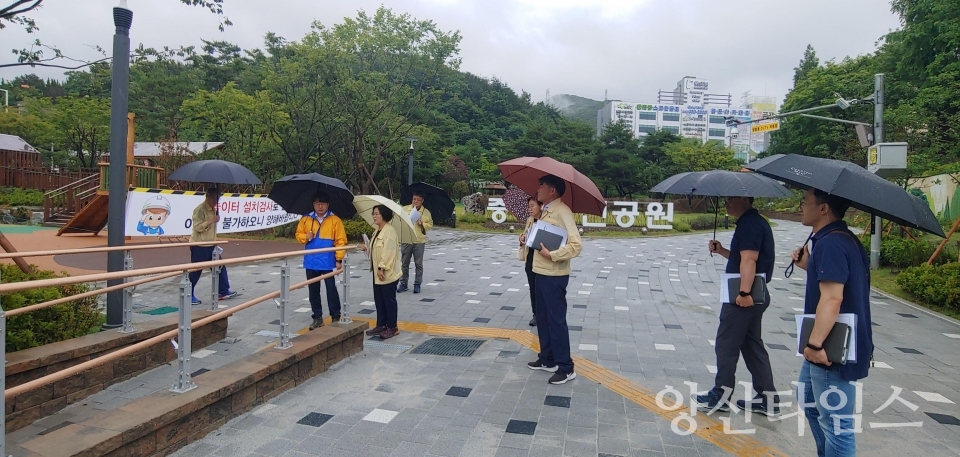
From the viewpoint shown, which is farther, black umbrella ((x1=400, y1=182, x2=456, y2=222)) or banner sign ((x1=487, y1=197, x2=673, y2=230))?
banner sign ((x1=487, y1=197, x2=673, y2=230))

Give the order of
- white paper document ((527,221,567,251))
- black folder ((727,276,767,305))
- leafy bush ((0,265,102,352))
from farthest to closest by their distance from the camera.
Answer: white paper document ((527,221,567,251)) < leafy bush ((0,265,102,352)) < black folder ((727,276,767,305))

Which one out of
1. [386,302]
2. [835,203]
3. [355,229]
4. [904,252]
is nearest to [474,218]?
[355,229]

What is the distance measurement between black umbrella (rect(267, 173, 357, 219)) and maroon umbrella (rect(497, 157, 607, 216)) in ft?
6.49

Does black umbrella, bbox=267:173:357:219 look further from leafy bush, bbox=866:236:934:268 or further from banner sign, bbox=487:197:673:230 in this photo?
banner sign, bbox=487:197:673:230

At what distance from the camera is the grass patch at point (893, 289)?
834cm

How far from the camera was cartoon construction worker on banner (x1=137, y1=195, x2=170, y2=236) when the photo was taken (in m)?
12.3

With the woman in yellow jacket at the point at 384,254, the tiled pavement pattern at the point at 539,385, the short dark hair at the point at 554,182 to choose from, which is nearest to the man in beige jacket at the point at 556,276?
the short dark hair at the point at 554,182

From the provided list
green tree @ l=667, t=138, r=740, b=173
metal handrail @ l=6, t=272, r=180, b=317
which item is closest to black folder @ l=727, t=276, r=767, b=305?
metal handrail @ l=6, t=272, r=180, b=317

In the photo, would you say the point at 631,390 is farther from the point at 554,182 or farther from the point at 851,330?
the point at 851,330

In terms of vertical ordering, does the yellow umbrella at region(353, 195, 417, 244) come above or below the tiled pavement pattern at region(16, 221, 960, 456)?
above

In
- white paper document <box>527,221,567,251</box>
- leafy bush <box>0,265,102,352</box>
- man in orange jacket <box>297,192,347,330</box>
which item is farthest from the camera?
man in orange jacket <box>297,192,347,330</box>

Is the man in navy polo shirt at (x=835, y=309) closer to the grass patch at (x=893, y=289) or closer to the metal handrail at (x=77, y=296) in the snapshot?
the metal handrail at (x=77, y=296)

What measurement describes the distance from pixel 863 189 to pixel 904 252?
1261 centimetres

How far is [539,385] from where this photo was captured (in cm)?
450
